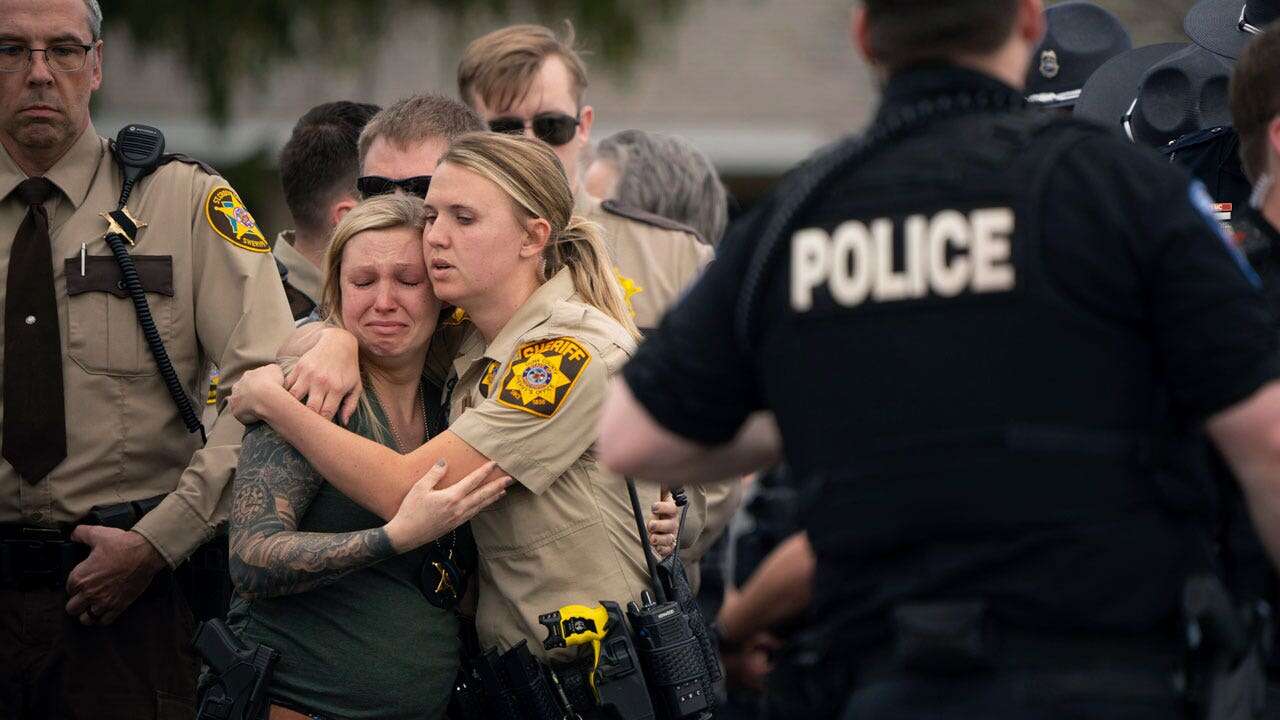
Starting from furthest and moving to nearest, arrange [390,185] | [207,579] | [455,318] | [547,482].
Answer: [207,579] → [390,185] → [455,318] → [547,482]

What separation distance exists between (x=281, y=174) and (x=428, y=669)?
6.69ft

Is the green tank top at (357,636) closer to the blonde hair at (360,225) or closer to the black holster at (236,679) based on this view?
the black holster at (236,679)

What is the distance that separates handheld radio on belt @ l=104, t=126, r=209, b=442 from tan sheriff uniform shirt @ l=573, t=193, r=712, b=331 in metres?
1.41

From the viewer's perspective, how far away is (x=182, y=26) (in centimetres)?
1597

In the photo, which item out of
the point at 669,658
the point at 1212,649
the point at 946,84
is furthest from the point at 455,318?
the point at 1212,649

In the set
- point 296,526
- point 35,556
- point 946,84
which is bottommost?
point 35,556

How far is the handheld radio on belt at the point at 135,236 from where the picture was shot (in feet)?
14.0

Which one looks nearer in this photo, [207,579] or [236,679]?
[236,679]

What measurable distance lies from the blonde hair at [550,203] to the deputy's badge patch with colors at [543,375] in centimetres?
29

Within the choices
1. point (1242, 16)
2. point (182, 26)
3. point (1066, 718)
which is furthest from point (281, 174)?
point (182, 26)

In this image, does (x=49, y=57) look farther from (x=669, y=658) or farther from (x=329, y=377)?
(x=669, y=658)

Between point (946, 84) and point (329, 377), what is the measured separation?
70.0 inches

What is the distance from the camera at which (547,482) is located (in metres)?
3.44

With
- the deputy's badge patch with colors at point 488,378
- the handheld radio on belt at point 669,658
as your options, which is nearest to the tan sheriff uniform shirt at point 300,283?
the deputy's badge patch with colors at point 488,378
